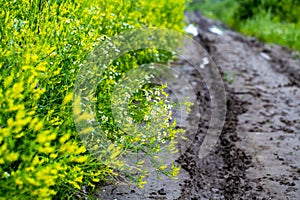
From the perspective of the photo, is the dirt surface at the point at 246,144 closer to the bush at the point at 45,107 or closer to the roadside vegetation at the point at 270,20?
the bush at the point at 45,107

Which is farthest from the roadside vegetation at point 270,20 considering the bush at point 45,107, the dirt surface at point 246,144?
the bush at point 45,107

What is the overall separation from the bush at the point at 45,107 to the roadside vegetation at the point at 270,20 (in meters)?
7.60

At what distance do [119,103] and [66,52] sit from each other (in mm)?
584

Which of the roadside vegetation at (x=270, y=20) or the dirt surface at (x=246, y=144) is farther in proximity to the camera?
the roadside vegetation at (x=270, y=20)

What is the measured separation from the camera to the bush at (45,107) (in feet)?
7.43

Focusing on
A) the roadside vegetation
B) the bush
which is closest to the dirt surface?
the bush

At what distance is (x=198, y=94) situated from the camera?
6566mm

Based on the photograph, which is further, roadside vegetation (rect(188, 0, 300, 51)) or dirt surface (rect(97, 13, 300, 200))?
roadside vegetation (rect(188, 0, 300, 51))

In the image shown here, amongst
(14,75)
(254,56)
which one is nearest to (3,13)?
(14,75)

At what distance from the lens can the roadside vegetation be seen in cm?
1083

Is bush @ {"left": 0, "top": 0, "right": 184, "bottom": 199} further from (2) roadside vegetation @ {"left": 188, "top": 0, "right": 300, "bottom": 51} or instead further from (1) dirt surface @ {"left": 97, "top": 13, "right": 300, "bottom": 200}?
(2) roadside vegetation @ {"left": 188, "top": 0, "right": 300, "bottom": 51}

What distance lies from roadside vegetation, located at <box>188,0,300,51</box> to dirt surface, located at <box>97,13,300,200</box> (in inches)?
85.0

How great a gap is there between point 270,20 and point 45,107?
38.2ft

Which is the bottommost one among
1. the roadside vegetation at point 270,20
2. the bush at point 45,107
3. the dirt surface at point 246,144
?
the roadside vegetation at point 270,20
